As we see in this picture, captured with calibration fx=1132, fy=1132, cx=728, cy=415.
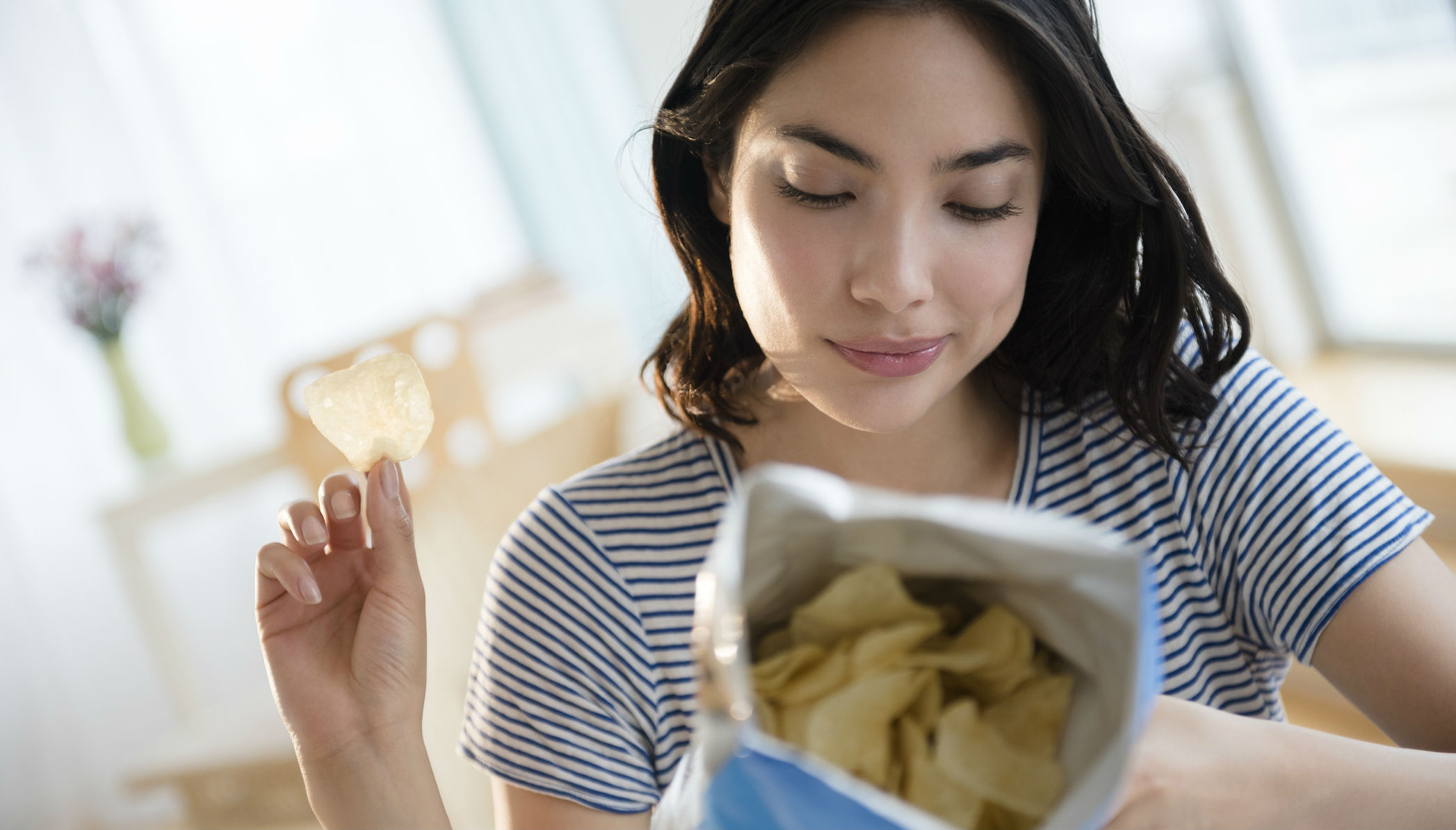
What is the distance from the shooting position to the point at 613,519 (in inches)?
43.6

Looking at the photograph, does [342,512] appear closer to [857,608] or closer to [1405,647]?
[857,608]

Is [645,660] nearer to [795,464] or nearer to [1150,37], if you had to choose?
[795,464]

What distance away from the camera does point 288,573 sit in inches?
34.4

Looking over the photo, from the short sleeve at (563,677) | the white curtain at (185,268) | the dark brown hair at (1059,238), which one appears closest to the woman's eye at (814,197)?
the dark brown hair at (1059,238)

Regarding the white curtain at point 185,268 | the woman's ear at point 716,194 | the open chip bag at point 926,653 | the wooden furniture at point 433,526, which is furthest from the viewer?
the white curtain at point 185,268

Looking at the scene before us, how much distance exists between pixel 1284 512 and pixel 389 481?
771 millimetres

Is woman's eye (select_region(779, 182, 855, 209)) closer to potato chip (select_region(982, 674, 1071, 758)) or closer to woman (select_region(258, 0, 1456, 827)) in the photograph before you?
woman (select_region(258, 0, 1456, 827))

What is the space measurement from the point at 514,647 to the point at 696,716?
0.60 ft

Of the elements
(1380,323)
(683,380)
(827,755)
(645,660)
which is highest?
(683,380)

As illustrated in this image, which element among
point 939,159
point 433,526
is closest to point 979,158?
point 939,159

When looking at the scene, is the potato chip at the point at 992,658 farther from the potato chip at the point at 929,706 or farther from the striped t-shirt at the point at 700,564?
the striped t-shirt at the point at 700,564

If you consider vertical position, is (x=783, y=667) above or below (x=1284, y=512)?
above

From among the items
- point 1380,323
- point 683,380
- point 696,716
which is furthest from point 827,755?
point 1380,323

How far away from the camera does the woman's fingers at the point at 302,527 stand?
89cm
